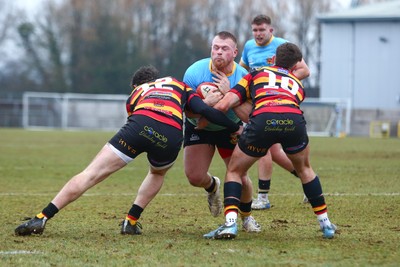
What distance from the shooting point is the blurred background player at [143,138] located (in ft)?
24.3

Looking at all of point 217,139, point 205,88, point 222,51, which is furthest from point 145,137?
point 222,51

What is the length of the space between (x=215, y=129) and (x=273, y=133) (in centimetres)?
108

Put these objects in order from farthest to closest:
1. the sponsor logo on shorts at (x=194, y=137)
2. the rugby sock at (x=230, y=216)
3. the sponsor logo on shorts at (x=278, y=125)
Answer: the sponsor logo on shorts at (x=194, y=137)
the rugby sock at (x=230, y=216)
the sponsor logo on shorts at (x=278, y=125)

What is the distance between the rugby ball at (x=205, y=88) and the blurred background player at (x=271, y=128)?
337 mm

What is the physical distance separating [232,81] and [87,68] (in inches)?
2362

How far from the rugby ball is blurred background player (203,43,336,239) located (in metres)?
0.34

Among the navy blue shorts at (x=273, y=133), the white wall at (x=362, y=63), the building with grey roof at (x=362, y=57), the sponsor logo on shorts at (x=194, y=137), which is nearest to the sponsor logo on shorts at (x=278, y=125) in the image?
the navy blue shorts at (x=273, y=133)

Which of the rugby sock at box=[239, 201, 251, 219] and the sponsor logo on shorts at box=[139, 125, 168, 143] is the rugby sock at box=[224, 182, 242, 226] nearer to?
the rugby sock at box=[239, 201, 251, 219]

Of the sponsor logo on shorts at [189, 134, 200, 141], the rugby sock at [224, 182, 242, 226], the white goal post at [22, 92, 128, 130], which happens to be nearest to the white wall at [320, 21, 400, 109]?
the white goal post at [22, 92, 128, 130]

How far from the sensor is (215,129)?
8125 mm

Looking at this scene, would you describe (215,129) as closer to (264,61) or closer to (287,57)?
(287,57)

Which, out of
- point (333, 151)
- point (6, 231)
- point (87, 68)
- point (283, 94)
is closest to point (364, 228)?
point (283, 94)

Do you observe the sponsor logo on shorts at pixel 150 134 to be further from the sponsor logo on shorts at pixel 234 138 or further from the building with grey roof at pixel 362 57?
the building with grey roof at pixel 362 57

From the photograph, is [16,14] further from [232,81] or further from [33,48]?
[232,81]
